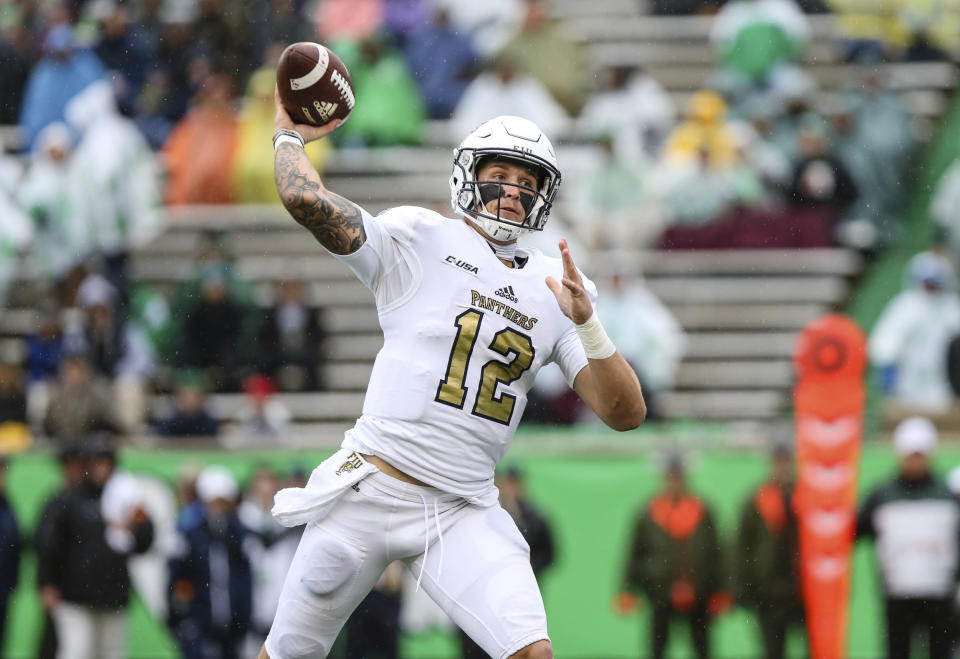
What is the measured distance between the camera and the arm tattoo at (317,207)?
195 inches

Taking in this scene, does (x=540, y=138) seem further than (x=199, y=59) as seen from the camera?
No

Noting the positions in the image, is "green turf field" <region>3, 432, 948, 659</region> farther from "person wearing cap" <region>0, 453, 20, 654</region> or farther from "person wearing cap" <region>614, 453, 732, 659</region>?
"person wearing cap" <region>0, 453, 20, 654</region>

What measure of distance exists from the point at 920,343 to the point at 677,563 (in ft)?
8.03

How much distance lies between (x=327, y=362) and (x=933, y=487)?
16.5 ft

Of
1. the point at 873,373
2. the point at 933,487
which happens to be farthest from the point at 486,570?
the point at 873,373

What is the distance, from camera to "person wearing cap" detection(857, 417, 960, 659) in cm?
953

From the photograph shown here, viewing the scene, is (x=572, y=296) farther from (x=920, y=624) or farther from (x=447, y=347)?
(x=920, y=624)

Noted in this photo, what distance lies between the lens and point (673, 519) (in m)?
10.5

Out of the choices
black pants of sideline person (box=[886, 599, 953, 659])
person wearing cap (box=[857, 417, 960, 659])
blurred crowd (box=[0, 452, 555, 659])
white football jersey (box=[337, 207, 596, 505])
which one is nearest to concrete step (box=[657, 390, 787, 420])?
blurred crowd (box=[0, 452, 555, 659])

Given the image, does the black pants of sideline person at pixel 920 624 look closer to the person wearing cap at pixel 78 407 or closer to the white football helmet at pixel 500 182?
the white football helmet at pixel 500 182

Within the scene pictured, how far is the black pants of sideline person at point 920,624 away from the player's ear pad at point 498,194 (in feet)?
17.2

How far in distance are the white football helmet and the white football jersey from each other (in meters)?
0.10

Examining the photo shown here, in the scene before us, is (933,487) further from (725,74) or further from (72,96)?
(72,96)

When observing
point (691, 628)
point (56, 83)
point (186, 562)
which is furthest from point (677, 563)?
point (56, 83)
